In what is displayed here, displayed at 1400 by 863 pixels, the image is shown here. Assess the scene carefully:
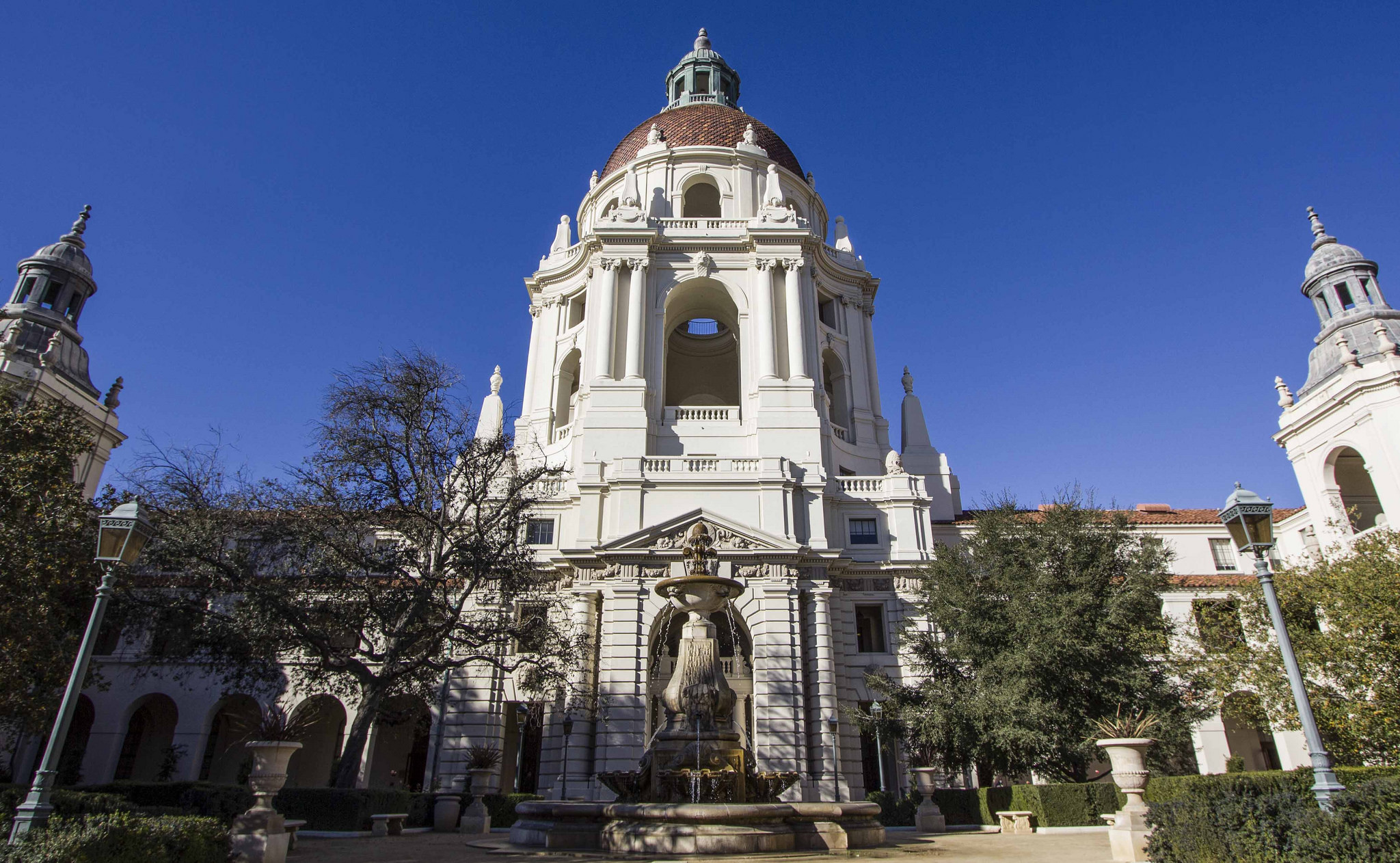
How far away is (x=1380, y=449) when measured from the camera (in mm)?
32969

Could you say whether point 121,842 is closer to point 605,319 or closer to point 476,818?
point 476,818

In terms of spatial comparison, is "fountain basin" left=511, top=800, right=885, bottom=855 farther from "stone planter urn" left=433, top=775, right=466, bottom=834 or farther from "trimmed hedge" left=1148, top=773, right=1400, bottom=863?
"stone planter urn" left=433, top=775, right=466, bottom=834

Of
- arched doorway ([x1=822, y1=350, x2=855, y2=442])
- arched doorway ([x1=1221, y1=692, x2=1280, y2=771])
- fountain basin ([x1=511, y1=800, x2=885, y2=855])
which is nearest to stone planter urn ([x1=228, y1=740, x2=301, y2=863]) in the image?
fountain basin ([x1=511, y1=800, x2=885, y2=855])

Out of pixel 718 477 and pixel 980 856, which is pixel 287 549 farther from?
pixel 980 856

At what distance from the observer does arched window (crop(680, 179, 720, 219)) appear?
46156 millimetres

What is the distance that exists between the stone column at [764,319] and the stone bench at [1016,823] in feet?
67.2

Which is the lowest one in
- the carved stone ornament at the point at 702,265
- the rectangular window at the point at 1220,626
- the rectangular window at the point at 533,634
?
the rectangular window at the point at 533,634

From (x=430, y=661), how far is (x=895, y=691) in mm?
15538

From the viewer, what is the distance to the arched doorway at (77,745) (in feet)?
102

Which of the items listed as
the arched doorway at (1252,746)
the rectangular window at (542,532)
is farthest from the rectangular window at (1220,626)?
the rectangular window at (542,532)

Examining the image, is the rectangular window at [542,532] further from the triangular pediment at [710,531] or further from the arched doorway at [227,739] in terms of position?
the arched doorway at [227,739]

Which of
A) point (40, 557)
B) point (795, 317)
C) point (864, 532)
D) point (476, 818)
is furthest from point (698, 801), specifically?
point (795, 317)

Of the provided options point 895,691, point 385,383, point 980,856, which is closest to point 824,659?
point 895,691

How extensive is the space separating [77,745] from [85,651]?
1135 inches
